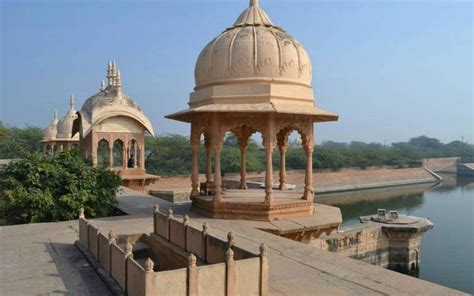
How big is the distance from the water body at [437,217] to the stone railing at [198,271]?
10.5 m

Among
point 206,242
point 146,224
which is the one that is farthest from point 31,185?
point 206,242

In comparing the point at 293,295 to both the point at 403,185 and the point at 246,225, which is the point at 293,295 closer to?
the point at 246,225

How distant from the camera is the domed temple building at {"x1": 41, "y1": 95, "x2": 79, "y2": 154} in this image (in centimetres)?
2077

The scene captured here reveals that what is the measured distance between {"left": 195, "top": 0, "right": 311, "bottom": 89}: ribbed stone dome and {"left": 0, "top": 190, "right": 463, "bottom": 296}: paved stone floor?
3000mm

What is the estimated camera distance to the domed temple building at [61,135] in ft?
68.1

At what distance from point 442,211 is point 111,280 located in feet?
82.8

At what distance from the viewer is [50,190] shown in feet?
27.9

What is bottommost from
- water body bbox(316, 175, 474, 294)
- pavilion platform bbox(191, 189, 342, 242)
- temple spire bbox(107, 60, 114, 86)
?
water body bbox(316, 175, 474, 294)

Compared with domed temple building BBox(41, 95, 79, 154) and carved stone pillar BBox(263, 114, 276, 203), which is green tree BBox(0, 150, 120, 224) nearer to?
carved stone pillar BBox(263, 114, 276, 203)

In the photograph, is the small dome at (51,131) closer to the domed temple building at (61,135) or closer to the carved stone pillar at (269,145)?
the domed temple building at (61,135)

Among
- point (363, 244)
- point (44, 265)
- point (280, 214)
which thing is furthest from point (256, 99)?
point (363, 244)

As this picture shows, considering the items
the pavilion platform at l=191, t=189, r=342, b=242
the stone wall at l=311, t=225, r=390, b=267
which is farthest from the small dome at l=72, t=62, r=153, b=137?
the stone wall at l=311, t=225, r=390, b=267

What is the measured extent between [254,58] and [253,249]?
4.08m

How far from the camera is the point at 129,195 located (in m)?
12.2
